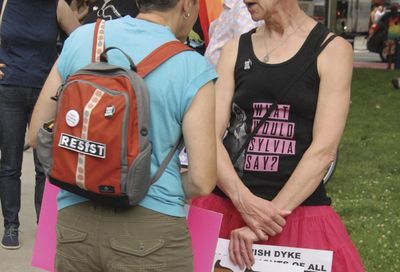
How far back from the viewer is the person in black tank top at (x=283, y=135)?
9.39 feet

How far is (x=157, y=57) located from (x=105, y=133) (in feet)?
1.00

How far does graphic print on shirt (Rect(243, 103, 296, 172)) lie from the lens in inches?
114

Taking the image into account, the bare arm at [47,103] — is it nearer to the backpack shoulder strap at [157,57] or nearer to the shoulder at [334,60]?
the backpack shoulder strap at [157,57]

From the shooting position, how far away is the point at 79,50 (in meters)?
2.62

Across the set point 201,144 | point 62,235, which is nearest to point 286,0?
point 201,144

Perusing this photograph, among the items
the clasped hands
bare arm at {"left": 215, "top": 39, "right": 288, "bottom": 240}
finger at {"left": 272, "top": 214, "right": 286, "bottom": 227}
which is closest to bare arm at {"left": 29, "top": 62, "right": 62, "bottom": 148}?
bare arm at {"left": 215, "top": 39, "right": 288, "bottom": 240}

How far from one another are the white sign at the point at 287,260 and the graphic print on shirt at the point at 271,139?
287mm

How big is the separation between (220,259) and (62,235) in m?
0.66

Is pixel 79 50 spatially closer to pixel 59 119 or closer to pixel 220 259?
pixel 59 119

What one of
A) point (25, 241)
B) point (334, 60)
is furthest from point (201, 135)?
point (25, 241)

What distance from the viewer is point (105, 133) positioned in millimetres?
2367

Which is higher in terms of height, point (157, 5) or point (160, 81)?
point (157, 5)

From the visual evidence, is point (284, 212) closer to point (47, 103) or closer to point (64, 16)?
point (47, 103)

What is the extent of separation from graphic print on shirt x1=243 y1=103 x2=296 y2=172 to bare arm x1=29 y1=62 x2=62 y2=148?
713mm
